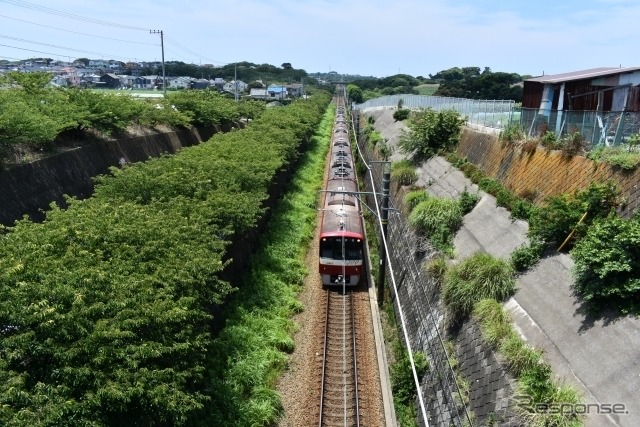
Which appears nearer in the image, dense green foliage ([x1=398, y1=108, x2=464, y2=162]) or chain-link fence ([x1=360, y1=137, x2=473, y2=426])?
chain-link fence ([x1=360, y1=137, x2=473, y2=426])

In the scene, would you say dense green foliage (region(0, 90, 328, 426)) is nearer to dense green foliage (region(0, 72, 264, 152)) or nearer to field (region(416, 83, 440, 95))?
dense green foliage (region(0, 72, 264, 152))

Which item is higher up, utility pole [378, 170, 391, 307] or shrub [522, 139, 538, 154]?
shrub [522, 139, 538, 154]

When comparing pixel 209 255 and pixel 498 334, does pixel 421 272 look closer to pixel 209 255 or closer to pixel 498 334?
pixel 498 334

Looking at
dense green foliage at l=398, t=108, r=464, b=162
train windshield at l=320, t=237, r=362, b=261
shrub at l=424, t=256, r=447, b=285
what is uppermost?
dense green foliage at l=398, t=108, r=464, b=162

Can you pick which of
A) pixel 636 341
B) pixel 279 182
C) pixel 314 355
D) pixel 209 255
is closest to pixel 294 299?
pixel 314 355

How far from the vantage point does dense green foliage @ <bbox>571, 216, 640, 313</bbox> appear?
938 cm

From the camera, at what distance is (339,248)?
18.8 meters

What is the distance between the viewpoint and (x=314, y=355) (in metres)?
15.5

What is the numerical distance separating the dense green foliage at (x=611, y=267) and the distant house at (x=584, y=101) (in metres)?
5.67

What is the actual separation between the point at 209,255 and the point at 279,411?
4.95m

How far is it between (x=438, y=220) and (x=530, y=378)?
9177 millimetres

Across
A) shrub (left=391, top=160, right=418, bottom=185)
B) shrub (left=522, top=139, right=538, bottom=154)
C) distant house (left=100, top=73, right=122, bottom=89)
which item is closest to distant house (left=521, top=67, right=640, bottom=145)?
shrub (left=522, top=139, right=538, bottom=154)

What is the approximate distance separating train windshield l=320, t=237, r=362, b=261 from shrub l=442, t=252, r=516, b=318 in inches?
233

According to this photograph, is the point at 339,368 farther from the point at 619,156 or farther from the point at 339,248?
the point at 619,156
